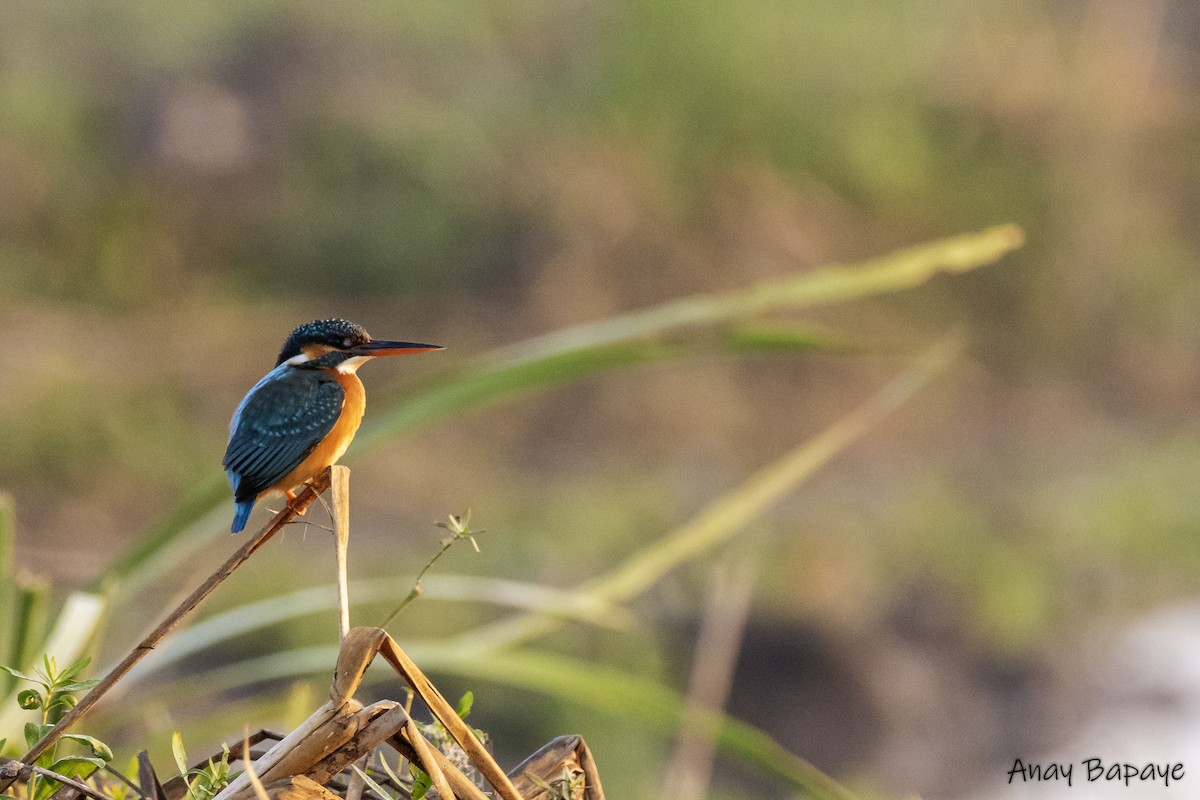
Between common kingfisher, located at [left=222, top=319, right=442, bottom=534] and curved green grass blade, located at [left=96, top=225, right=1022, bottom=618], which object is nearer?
common kingfisher, located at [left=222, top=319, right=442, bottom=534]

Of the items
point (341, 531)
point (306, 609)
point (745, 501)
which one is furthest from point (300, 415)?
point (745, 501)

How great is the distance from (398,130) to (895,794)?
376 cm

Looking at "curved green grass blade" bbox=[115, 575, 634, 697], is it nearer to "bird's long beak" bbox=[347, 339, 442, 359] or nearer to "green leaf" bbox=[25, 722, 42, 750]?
"bird's long beak" bbox=[347, 339, 442, 359]

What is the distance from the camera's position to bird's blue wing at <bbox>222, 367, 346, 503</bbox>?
2.72 ft

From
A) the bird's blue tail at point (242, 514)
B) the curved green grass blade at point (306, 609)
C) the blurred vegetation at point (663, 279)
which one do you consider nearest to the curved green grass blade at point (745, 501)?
the curved green grass blade at point (306, 609)

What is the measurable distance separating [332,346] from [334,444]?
74 millimetres

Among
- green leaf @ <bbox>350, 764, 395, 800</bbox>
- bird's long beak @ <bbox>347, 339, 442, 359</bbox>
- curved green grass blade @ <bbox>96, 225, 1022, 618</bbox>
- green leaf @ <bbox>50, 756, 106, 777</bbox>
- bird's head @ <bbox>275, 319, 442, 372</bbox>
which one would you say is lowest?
green leaf @ <bbox>50, 756, 106, 777</bbox>

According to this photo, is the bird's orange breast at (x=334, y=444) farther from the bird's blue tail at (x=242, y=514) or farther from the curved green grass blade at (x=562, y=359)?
the curved green grass blade at (x=562, y=359)

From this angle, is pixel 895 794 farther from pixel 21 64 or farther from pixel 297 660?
pixel 21 64

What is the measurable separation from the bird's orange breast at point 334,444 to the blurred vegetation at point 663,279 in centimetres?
265

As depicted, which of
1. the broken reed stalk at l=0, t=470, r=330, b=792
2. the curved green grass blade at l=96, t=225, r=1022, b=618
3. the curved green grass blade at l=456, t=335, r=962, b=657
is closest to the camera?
the broken reed stalk at l=0, t=470, r=330, b=792

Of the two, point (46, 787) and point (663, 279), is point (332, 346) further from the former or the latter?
point (663, 279)

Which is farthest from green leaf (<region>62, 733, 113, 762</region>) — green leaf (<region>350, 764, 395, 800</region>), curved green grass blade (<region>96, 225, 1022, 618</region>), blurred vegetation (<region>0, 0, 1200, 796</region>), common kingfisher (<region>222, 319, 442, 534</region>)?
blurred vegetation (<region>0, 0, 1200, 796</region>)

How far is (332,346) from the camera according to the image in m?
0.89
